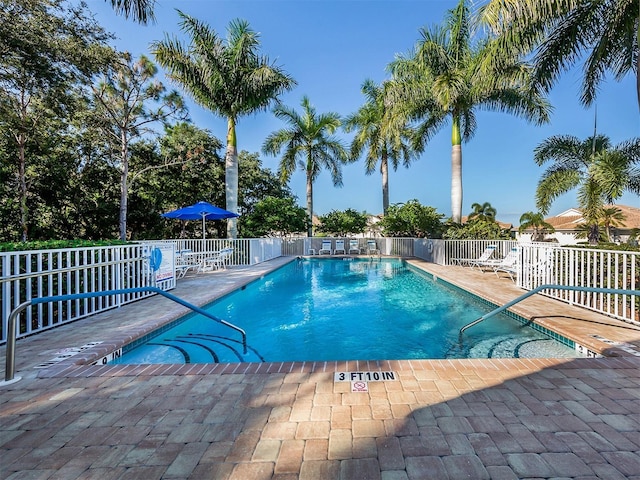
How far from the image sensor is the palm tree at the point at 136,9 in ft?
23.0

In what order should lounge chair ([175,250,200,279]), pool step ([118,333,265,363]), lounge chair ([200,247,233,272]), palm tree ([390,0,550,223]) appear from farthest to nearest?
palm tree ([390,0,550,223]) < lounge chair ([200,247,233,272]) < lounge chair ([175,250,200,279]) < pool step ([118,333,265,363])

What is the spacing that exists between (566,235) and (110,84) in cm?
3887

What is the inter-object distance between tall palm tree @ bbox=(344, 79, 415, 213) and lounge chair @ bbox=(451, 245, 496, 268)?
8.31m

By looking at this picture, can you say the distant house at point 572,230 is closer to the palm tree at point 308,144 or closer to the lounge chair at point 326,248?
the lounge chair at point 326,248

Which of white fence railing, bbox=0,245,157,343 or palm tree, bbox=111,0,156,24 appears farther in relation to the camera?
palm tree, bbox=111,0,156,24

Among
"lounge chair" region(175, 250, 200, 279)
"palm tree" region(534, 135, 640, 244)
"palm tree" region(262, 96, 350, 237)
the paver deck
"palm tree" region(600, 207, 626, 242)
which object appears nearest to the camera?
the paver deck

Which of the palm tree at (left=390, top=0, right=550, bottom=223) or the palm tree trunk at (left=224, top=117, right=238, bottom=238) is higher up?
the palm tree at (left=390, top=0, right=550, bottom=223)

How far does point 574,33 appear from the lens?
737cm

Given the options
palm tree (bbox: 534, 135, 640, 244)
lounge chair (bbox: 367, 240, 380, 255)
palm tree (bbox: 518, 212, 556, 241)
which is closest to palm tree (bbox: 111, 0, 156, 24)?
palm tree (bbox: 534, 135, 640, 244)

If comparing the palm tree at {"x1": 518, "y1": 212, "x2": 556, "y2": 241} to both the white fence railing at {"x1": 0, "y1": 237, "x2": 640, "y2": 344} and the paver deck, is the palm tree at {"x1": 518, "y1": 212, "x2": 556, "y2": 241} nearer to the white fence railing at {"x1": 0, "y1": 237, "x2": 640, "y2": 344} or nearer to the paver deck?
the white fence railing at {"x1": 0, "y1": 237, "x2": 640, "y2": 344}

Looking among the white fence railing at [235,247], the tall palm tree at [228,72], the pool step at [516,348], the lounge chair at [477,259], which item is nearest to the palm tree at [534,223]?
the lounge chair at [477,259]

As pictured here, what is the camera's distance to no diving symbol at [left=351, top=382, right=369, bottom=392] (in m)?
2.58

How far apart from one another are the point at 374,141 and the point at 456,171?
22.7 ft

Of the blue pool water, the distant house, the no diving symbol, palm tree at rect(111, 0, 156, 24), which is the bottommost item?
the blue pool water
